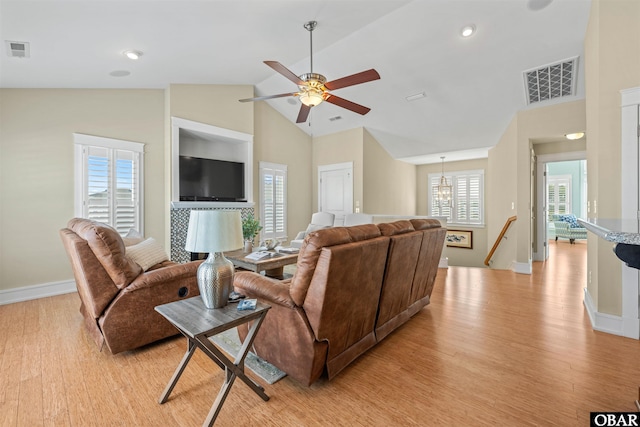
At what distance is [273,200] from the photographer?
666 centimetres

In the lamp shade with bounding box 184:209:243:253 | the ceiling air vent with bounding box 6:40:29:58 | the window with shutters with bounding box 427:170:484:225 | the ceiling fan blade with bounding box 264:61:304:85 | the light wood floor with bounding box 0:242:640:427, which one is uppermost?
the ceiling air vent with bounding box 6:40:29:58

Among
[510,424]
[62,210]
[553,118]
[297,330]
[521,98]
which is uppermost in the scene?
[521,98]

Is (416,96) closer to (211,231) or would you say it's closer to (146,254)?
(211,231)

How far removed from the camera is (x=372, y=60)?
4.63 metres

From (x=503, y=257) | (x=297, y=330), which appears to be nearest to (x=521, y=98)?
(x=503, y=257)

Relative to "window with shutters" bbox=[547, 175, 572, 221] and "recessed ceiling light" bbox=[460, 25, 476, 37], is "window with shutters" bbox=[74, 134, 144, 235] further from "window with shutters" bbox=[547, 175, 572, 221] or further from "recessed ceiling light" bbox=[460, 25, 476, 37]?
"window with shutters" bbox=[547, 175, 572, 221]

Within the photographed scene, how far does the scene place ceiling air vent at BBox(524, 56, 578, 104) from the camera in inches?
160

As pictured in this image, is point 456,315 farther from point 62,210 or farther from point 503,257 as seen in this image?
point 62,210

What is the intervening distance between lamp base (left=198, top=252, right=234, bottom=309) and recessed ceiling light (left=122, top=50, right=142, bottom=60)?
11.0 feet

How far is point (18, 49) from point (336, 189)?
5.64 meters

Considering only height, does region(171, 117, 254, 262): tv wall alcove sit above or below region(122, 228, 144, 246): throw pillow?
above

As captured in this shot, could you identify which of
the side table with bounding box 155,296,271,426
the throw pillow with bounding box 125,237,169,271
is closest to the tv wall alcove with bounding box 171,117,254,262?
the throw pillow with bounding box 125,237,169,271

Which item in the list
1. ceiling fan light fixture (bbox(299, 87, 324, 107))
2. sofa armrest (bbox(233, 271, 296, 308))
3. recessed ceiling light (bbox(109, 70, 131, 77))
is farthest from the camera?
recessed ceiling light (bbox(109, 70, 131, 77))

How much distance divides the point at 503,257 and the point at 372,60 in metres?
4.87
